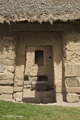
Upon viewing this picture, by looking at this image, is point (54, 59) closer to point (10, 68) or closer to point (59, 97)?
point (59, 97)

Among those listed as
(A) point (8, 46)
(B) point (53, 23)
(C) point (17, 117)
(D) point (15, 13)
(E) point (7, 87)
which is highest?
(D) point (15, 13)

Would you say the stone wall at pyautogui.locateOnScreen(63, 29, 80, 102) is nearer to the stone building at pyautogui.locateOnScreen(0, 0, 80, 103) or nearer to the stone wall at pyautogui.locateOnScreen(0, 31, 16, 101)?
the stone building at pyautogui.locateOnScreen(0, 0, 80, 103)

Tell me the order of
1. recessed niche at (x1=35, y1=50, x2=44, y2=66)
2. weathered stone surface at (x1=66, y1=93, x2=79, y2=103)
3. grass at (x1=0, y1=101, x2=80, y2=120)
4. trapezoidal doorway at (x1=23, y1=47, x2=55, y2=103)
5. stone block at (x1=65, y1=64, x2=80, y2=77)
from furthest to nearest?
recessed niche at (x1=35, y1=50, x2=44, y2=66), trapezoidal doorway at (x1=23, y1=47, x2=55, y2=103), stone block at (x1=65, y1=64, x2=80, y2=77), weathered stone surface at (x1=66, y1=93, x2=79, y2=103), grass at (x1=0, y1=101, x2=80, y2=120)

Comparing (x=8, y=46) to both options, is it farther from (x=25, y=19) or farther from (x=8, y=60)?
(x=25, y=19)

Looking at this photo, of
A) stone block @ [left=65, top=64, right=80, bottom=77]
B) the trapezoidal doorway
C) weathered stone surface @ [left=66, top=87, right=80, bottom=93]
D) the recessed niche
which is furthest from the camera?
the recessed niche

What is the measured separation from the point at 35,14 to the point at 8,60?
201cm

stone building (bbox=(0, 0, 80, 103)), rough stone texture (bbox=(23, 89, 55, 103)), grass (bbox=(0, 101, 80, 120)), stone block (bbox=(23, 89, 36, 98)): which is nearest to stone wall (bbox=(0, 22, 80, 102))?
stone building (bbox=(0, 0, 80, 103))

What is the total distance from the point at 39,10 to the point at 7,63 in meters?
2.41

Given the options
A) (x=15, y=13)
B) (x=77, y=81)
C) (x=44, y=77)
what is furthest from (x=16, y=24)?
(x=44, y=77)

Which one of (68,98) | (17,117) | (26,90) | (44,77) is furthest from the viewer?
(44,77)

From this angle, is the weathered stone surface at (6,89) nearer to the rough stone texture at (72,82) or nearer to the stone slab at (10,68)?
the stone slab at (10,68)

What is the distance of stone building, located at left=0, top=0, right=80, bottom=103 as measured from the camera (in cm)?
634

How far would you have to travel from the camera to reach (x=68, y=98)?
621 cm

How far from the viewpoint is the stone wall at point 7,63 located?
648 cm
